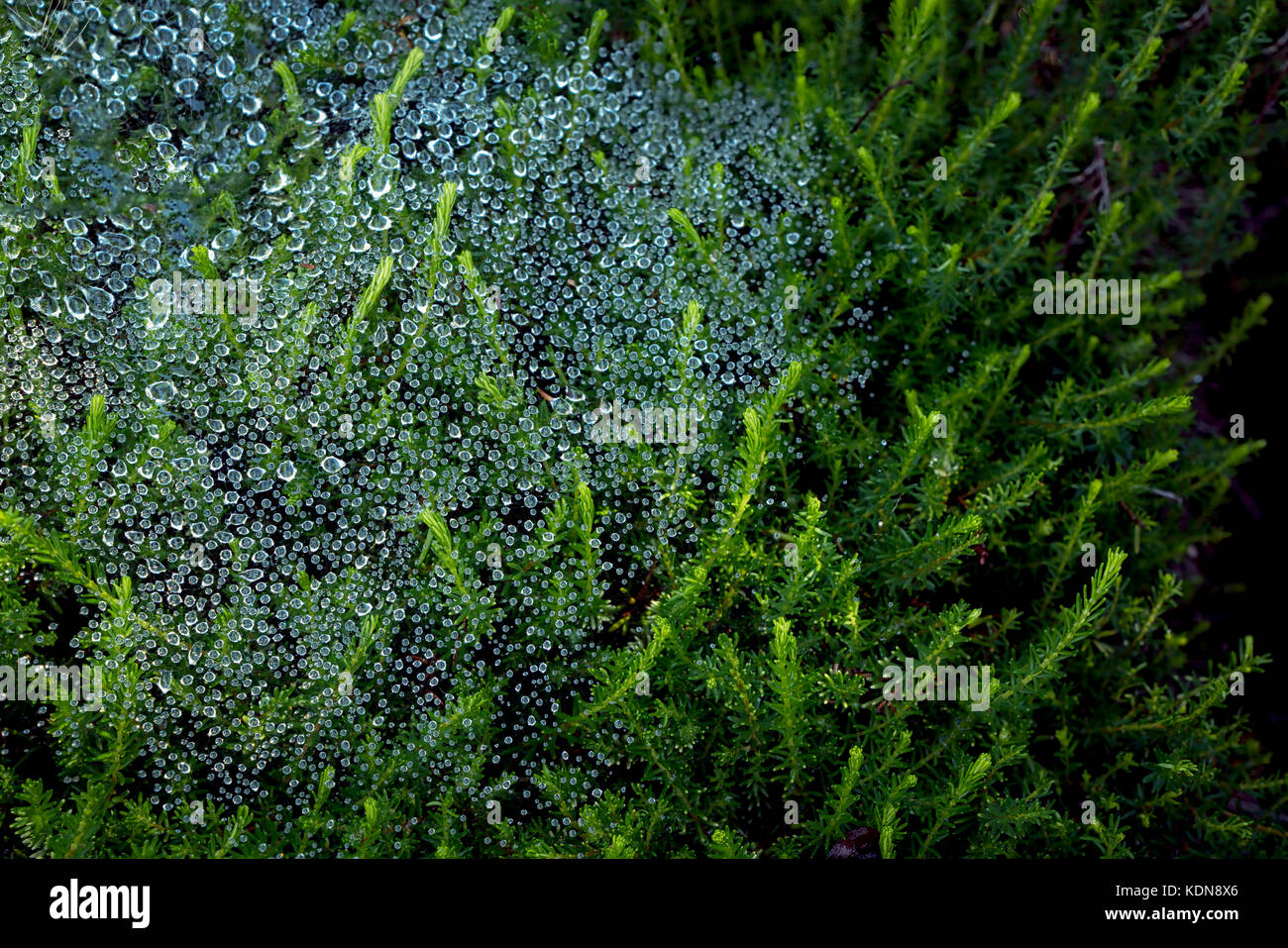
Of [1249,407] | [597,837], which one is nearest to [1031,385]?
[1249,407]

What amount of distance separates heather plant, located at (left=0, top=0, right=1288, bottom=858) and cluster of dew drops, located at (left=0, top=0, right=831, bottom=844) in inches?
0.5

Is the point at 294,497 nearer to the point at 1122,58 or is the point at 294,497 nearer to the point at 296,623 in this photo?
the point at 296,623

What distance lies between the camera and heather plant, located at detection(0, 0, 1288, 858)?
1972 mm

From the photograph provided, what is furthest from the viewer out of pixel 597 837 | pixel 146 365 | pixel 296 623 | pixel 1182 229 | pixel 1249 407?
pixel 1249 407

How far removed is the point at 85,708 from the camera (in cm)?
187

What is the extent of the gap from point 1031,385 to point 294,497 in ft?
6.91

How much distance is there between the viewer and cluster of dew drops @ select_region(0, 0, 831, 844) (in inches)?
79.0

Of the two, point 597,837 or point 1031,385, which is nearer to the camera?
point 597,837

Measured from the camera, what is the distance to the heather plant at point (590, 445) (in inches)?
77.6

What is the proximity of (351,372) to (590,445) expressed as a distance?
600 mm

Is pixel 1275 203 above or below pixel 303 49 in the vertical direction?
below

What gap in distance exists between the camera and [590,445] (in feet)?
7.24

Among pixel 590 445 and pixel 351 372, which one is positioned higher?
pixel 351 372

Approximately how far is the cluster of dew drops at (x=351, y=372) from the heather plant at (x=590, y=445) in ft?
0.04
